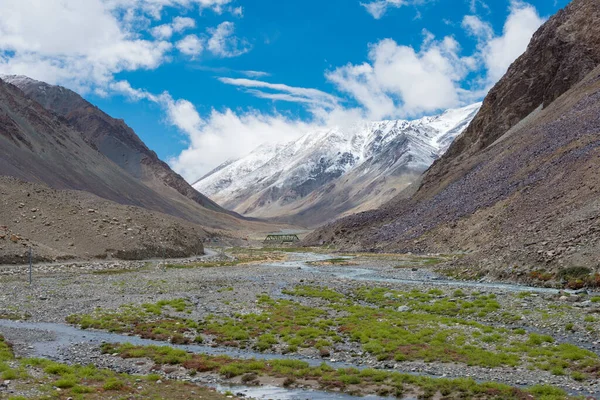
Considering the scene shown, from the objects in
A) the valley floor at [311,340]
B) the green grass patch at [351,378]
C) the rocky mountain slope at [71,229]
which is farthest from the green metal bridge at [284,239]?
the green grass patch at [351,378]

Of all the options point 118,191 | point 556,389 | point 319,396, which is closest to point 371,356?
point 319,396

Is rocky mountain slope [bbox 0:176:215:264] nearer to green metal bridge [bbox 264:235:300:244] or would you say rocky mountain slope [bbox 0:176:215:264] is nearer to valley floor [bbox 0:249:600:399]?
valley floor [bbox 0:249:600:399]

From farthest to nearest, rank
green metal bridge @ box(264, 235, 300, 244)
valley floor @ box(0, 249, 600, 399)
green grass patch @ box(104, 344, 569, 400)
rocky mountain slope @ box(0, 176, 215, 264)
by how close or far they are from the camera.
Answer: green metal bridge @ box(264, 235, 300, 244)
rocky mountain slope @ box(0, 176, 215, 264)
valley floor @ box(0, 249, 600, 399)
green grass patch @ box(104, 344, 569, 400)

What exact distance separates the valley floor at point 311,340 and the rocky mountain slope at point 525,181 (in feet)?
29.9

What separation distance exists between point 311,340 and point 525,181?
2612 inches

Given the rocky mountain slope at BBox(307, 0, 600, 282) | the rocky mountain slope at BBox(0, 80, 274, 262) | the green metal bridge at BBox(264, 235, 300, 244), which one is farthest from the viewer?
the green metal bridge at BBox(264, 235, 300, 244)

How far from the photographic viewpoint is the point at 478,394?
63.7 feet

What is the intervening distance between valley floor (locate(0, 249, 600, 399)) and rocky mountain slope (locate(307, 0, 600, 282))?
912 centimetres

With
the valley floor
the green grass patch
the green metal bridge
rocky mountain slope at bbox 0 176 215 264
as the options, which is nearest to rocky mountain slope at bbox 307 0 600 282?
the valley floor

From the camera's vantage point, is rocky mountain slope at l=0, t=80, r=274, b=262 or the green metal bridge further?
the green metal bridge

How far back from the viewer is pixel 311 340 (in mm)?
28328

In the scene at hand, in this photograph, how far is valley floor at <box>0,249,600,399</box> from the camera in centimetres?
2069

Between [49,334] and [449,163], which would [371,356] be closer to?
[49,334]

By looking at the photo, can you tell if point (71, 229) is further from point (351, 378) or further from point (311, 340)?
point (351, 378)
